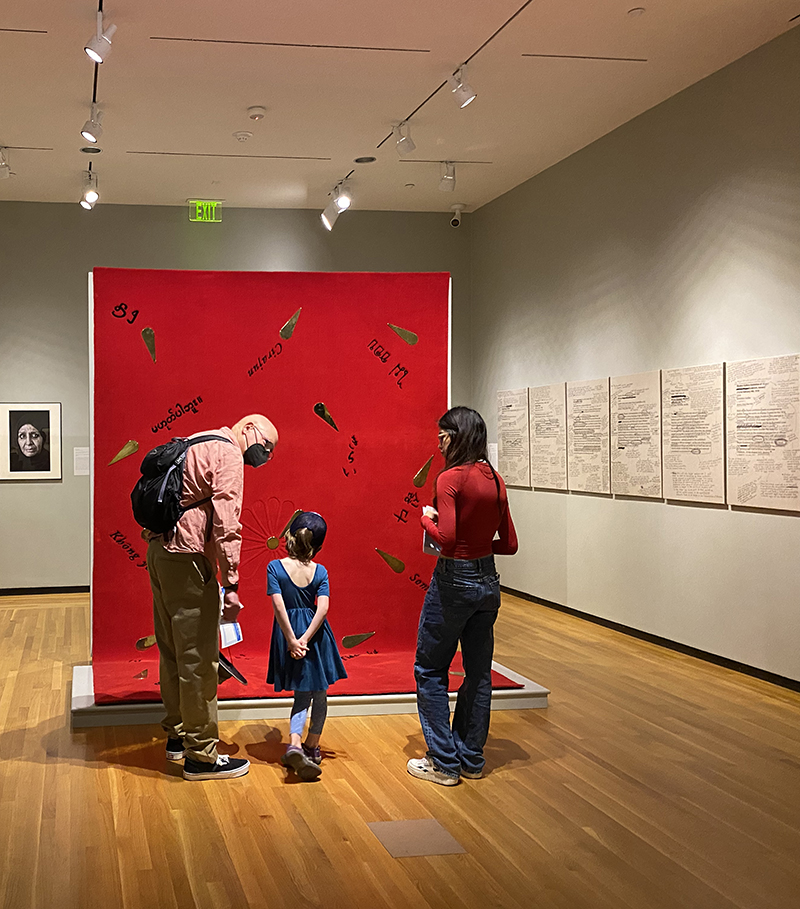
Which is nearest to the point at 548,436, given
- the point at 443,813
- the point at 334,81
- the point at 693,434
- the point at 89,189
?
Result: the point at 693,434

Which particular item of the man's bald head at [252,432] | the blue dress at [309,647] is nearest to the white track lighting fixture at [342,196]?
the man's bald head at [252,432]

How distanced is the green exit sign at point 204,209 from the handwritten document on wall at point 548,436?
3727 mm

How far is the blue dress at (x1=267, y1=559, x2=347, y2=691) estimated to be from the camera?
4.77 meters

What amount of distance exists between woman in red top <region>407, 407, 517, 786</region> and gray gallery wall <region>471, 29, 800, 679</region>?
262 cm

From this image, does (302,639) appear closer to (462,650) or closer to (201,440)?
(462,650)

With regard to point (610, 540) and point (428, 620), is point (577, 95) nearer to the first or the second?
point (610, 540)

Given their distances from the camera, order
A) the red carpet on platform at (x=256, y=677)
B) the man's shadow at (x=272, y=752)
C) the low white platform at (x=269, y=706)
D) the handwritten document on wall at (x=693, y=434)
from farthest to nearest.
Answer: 1. the handwritten document on wall at (x=693, y=434)
2. the red carpet on platform at (x=256, y=677)
3. the low white platform at (x=269, y=706)
4. the man's shadow at (x=272, y=752)

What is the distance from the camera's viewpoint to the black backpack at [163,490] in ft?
15.2

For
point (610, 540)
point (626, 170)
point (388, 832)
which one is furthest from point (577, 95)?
point (388, 832)

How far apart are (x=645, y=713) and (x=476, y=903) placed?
272 cm

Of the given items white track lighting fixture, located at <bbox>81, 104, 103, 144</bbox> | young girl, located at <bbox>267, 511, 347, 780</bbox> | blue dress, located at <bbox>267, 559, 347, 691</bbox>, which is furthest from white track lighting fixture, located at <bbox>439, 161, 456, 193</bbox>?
blue dress, located at <bbox>267, 559, 347, 691</bbox>

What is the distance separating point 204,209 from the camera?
10844mm

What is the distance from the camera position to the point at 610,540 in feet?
28.4

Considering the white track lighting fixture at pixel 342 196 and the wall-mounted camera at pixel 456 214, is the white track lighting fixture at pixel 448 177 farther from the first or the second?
the wall-mounted camera at pixel 456 214
